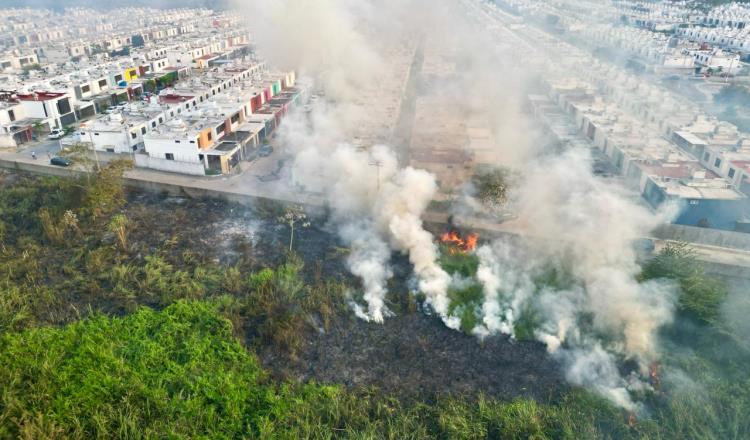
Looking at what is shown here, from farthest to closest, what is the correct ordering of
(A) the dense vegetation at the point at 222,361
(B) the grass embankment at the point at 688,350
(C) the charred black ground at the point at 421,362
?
1. (C) the charred black ground at the point at 421,362
2. (B) the grass embankment at the point at 688,350
3. (A) the dense vegetation at the point at 222,361

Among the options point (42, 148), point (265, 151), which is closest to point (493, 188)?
point (265, 151)

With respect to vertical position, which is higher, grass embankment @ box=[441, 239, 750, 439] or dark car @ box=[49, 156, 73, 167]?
dark car @ box=[49, 156, 73, 167]

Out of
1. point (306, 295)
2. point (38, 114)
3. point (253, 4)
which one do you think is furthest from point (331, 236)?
point (253, 4)

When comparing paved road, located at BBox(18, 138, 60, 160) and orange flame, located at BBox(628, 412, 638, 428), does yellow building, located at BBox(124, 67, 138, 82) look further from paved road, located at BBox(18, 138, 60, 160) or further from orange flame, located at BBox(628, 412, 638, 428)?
orange flame, located at BBox(628, 412, 638, 428)

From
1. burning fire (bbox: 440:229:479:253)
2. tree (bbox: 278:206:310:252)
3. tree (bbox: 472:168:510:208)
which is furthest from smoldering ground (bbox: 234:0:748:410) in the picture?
tree (bbox: 278:206:310:252)

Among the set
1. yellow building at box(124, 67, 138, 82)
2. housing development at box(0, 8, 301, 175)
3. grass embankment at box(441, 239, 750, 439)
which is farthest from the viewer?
yellow building at box(124, 67, 138, 82)

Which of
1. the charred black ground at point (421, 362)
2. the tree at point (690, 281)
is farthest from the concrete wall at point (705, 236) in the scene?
the charred black ground at point (421, 362)

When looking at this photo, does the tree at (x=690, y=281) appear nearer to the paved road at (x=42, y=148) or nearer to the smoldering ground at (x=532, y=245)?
the smoldering ground at (x=532, y=245)

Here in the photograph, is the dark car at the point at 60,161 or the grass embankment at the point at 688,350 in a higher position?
the dark car at the point at 60,161

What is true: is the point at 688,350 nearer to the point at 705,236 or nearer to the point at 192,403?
the point at 705,236
